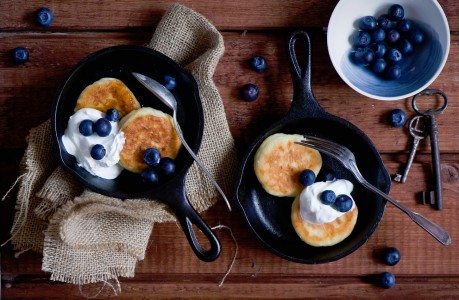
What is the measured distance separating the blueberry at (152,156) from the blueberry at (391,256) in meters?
0.54

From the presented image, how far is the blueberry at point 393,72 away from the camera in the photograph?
1.28 m

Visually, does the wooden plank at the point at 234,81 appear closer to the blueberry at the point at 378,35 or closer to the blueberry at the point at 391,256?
the blueberry at the point at 378,35

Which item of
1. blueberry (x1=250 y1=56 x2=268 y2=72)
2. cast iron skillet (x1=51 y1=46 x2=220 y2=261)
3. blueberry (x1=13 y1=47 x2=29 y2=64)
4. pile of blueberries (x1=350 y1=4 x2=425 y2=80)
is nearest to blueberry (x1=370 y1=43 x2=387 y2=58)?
pile of blueberries (x1=350 y1=4 x2=425 y2=80)

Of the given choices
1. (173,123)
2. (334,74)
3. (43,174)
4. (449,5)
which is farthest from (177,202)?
(449,5)

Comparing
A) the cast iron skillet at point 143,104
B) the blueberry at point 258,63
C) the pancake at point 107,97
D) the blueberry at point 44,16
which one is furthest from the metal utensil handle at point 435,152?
the blueberry at point 44,16

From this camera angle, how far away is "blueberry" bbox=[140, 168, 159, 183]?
1.22 meters

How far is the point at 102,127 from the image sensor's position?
1.19 meters

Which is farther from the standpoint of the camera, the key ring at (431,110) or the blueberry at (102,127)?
the key ring at (431,110)

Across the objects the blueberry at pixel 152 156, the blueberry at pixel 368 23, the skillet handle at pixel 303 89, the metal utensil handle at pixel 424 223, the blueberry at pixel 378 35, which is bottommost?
the metal utensil handle at pixel 424 223

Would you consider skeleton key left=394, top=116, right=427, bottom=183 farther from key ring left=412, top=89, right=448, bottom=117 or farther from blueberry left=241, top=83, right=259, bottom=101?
blueberry left=241, top=83, right=259, bottom=101

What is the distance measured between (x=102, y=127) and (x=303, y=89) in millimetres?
405

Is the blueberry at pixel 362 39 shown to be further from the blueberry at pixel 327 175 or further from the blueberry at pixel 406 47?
A: the blueberry at pixel 327 175

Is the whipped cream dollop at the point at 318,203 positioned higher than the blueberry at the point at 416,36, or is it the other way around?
the blueberry at the point at 416,36

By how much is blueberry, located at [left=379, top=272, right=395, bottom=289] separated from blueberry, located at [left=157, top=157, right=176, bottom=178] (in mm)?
520
